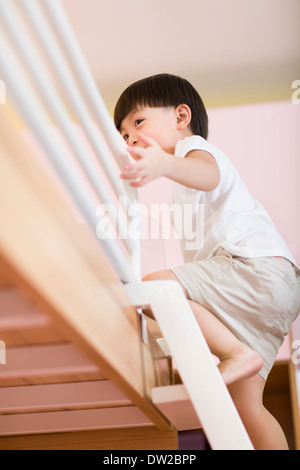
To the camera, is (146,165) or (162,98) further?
(162,98)

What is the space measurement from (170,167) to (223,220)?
0.25m

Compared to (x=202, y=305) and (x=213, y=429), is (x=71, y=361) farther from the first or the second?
(x=202, y=305)

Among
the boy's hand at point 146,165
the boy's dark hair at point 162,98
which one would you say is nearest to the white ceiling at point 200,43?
the boy's dark hair at point 162,98

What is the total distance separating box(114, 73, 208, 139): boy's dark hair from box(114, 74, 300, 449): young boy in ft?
0.71

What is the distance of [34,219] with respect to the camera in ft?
1.44

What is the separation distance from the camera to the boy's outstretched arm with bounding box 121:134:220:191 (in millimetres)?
741

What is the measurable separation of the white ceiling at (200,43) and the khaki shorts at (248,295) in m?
1.27

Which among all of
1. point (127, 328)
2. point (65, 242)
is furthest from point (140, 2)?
point (65, 242)

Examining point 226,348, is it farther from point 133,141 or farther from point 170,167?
point 133,141

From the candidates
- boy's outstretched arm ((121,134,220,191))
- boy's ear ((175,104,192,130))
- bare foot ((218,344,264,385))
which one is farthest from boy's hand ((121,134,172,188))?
boy's ear ((175,104,192,130))

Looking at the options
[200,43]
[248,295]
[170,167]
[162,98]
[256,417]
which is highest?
[200,43]

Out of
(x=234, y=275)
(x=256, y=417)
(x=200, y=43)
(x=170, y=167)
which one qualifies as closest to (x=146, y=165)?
(x=170, y=167)

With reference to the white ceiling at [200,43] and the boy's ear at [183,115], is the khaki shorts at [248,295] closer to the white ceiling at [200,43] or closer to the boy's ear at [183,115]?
the boy's ear at [183,115]

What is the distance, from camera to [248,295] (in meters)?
0.91
